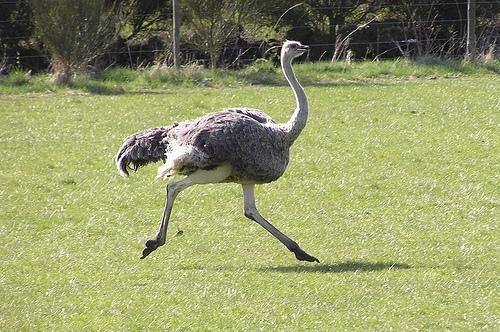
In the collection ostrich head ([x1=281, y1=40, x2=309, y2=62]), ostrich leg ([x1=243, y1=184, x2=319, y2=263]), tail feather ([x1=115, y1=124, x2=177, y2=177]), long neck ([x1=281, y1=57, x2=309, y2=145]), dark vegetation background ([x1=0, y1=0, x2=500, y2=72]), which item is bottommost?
dark vegetation background ([x1=0, y1=0, x2=500, y2=72])

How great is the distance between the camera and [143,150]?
9.04 metres

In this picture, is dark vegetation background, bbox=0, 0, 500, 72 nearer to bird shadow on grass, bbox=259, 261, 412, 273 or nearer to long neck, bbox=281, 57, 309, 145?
long neck, bbox=281, 57, 309, 145

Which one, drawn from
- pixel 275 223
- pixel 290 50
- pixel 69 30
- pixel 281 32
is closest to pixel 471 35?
pixel 281 32

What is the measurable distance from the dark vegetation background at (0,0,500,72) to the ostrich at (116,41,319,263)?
9.70m

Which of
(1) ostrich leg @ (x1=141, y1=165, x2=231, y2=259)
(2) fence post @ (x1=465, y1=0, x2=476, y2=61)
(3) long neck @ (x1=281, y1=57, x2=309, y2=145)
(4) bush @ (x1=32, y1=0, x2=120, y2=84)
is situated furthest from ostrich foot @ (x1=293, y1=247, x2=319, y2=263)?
(2) fence post @ (x1=465, y1=0, x2=476, y2=61)

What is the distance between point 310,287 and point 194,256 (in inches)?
53.4

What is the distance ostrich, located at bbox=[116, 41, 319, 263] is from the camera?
873 cm

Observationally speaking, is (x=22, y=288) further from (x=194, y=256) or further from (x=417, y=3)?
(x=417, y=3)

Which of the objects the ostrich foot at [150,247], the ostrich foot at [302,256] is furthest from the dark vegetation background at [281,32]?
the ostrich foot at [302,256]

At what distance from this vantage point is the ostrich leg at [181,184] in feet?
28.9

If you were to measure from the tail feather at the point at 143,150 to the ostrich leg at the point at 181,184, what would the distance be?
248 mm

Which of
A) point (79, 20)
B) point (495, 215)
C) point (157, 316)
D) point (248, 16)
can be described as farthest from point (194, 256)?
point (248, 16)

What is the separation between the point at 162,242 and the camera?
883 centimetres

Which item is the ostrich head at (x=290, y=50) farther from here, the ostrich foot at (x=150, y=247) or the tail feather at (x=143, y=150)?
the ostrich foot at (x=150, y=247)
